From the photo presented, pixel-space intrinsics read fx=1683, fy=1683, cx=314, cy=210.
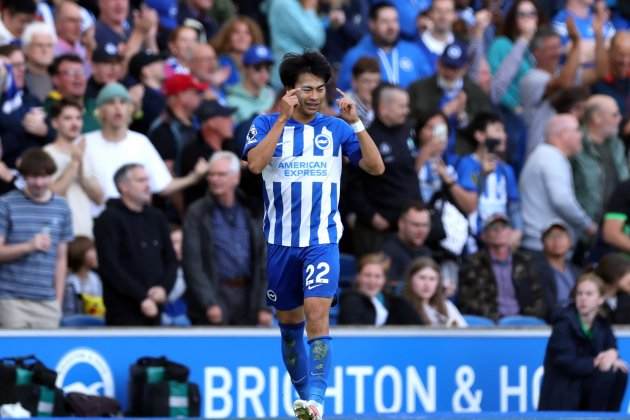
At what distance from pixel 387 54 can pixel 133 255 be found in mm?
4963

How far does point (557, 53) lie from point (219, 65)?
3.78 meters

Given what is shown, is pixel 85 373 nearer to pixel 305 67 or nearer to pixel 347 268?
pixel 347 268

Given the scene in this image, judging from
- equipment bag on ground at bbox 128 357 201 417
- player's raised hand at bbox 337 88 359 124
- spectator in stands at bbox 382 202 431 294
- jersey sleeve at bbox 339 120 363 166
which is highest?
player's raised hand at bbox 337 88 359 124

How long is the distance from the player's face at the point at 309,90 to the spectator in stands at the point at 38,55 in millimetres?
5232

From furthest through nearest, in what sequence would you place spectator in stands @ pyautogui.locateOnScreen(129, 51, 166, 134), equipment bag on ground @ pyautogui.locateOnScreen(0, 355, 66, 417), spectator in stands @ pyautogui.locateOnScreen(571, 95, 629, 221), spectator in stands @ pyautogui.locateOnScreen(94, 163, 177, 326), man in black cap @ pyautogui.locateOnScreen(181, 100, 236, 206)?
spectator in stands @ pyautogui.locateOnScreen(571, 95, 629, 221), spectator in stands @ pyautogui.locateOnScreen(129, 51, 166, 134), man in black cap @ pyautogui.locateOnScreen(181, 100, 236, 206), spectator in stands @ pyautogui.locateOnScreen(94, 163, 177, 326), equipment bag on ground @ pyautogui.locateOnScreen(0, 355, 66, 417)

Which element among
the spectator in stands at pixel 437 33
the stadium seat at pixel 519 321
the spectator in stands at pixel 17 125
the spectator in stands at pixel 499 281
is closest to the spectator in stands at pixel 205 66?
the spectator in stands at pixel 17 125

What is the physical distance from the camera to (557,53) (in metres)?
18.1

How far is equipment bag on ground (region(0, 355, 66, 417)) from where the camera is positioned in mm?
12070

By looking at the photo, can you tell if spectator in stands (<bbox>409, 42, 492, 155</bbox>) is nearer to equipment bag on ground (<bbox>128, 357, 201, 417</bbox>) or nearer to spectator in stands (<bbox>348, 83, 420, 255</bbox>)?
spectator in stands (<bbox>348, 83, 420, 255</bbox>)

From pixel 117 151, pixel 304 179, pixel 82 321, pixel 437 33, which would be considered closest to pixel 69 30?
pixel 117 151

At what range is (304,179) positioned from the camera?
33.8 ft

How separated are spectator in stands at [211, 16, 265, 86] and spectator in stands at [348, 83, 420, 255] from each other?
219 centimetres

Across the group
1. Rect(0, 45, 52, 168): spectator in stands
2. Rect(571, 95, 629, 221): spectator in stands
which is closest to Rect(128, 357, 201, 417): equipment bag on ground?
Rect(0, 45, 52, 168): spectator in stands

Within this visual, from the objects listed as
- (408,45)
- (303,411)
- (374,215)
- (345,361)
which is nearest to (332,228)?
(303,411)
